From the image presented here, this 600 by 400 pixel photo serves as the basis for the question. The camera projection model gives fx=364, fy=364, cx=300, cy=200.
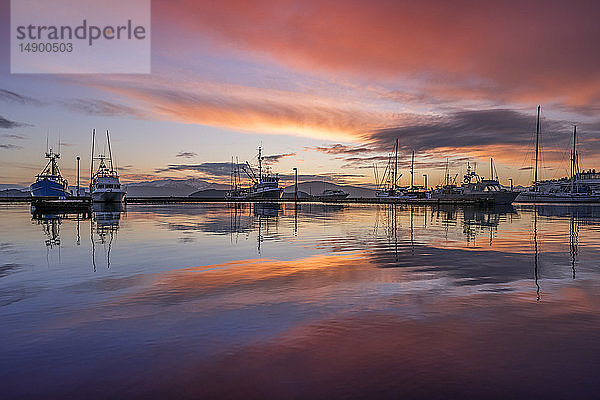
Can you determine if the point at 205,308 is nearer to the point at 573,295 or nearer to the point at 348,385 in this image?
the point at 348,385

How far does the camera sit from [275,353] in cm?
763

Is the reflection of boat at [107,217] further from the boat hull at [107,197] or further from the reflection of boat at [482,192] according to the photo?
the reflection of boat at [482,192]

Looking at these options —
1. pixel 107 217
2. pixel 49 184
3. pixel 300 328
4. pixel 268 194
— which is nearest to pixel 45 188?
pixel 49 184

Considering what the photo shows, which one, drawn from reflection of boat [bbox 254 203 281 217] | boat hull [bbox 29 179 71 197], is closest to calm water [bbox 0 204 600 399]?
reflection of boat [bbox 254 203 281 217]

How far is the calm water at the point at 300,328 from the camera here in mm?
6426

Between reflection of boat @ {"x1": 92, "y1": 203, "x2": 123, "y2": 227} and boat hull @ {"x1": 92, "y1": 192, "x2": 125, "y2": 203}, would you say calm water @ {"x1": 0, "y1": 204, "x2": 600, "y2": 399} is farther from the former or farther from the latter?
boat hull @ {"x1": 92, "y1": 192, "x2": 125, "y2": 203}

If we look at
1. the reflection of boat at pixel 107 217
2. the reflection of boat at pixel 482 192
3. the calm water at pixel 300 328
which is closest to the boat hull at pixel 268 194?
the reflection of boat at pixel 482 192

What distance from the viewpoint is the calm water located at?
6426mm

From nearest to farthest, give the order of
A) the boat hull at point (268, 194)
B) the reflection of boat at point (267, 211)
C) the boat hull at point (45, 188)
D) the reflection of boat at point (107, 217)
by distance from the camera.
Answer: the reflection of boat at point (107, 217) < the reflection of boat at point (267, 211) < the boat hull at point (45, 188) < the boat hull at point (268, 194)

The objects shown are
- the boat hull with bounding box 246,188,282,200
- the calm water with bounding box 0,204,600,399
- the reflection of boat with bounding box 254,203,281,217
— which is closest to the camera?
the calm water with bounding box 0,204,600,399

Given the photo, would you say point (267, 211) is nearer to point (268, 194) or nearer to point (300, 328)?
point (300, 328)

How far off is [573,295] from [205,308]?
11.8 metres

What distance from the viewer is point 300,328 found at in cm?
906

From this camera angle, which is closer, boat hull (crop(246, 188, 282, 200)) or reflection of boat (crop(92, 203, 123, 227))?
reflection of boat (crop(92, 203, 123, 227))
